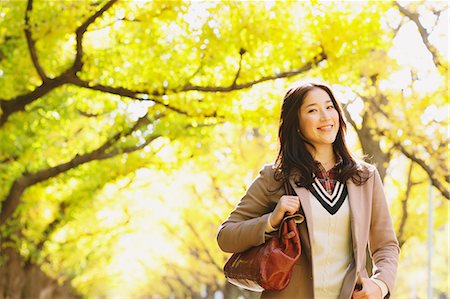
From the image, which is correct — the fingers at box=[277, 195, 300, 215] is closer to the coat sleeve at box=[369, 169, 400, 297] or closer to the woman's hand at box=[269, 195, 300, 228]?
the woman's hand at box=[269, 195, 300, 228]

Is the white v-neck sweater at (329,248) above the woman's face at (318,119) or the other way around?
the other way around

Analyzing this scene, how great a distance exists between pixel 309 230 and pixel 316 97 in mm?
540

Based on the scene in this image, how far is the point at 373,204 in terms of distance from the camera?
3467 mm

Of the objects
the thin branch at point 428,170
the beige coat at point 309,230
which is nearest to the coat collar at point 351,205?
the beige coat at point 309,230

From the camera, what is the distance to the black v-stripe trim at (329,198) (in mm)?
3383

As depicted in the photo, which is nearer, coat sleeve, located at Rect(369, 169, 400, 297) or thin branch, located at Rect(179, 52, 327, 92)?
coat sleeve, located at Rect(369, 169, 400, 297)

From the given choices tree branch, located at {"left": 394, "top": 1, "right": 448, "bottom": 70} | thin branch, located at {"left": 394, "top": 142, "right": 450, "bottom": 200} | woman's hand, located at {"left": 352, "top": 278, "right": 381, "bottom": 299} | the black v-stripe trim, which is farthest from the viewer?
thin branch, located at {"left": 394, "top": 142, "right": 450, "bottom": 200}

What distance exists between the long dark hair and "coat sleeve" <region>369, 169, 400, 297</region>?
0.10 metres

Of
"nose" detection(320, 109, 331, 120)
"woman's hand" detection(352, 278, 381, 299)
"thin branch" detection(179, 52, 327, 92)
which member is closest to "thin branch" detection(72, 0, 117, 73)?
"thin branch" detection(179, 52, 327, 92)

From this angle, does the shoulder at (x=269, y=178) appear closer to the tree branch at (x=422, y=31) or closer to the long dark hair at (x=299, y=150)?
the long dark hair at (x=299, y=150)

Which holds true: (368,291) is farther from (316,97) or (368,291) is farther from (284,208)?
(316,97)

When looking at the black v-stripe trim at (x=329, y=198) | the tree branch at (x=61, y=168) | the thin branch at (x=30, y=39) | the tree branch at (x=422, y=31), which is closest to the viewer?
the black v-stripe trim at (x=329, y=198)

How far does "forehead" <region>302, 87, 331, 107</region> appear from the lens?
3.53 meters

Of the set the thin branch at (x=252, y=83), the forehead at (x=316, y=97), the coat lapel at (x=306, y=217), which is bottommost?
the coat lapel at (x=306, y=217)
